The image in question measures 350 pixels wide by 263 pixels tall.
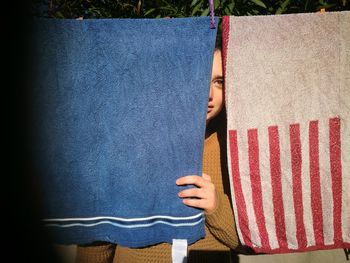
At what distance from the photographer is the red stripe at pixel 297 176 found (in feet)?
2.77

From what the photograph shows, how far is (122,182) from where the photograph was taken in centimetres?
81

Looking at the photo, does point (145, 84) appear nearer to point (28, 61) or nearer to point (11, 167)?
Answer: point (28, 61)

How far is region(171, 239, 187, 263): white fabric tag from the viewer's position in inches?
32.4

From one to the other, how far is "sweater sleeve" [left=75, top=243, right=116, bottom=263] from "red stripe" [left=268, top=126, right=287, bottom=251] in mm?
726

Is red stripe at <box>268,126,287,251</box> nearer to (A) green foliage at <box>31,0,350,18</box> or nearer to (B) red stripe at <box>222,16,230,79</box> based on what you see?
(B) red stripe at <box>222,16,230,79</box>

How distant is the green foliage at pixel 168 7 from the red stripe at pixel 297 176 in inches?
19.9

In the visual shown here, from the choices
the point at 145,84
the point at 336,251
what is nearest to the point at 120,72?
the point at 145,84

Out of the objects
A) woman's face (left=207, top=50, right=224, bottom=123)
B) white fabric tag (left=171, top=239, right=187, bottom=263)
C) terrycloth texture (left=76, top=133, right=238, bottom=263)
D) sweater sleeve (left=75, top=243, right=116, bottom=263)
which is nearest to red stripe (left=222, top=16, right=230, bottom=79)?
woman's face (left=207, top=50, right=224, bottom=123)

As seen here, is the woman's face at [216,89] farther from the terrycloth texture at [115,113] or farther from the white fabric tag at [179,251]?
the white fabric tag at [179,251]

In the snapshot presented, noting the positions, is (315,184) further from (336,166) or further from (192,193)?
(192,193)

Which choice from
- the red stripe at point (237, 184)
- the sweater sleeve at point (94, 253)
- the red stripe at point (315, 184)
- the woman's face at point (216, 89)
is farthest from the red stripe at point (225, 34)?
the sweater sleeve at point (94, 253)

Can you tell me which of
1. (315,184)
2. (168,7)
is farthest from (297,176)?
(168,7)

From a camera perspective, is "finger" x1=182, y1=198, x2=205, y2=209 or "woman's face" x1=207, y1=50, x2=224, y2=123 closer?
"finger" x1=182, y1=198, x2=205, y2=209

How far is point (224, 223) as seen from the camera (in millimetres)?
949
